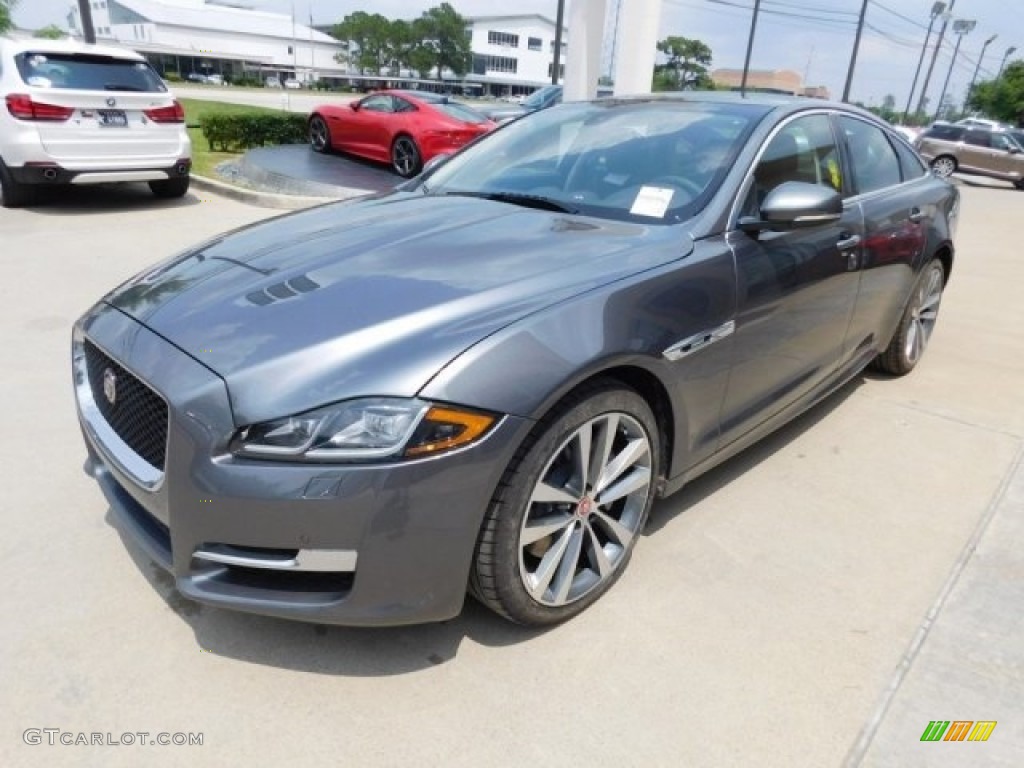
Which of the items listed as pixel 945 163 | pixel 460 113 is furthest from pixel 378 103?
pixel 945 163

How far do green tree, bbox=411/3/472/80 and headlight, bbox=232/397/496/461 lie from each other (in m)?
109

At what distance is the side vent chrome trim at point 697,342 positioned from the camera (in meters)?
2.31

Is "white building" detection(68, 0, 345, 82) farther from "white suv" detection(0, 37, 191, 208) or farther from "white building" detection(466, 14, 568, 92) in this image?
"white suv" detection(0, 37, 191, 208)

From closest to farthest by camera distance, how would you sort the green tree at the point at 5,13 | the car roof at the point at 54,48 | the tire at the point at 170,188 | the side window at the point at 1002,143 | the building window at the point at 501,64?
the car roof at the point at 54,48 < the tire at the point at 170,188 < the side window at the point at 1002,143 < the green tree at the point at 5,13 < the building window at the point at 501,64

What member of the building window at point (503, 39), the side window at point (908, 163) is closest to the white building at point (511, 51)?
the building window at point (503, 39)

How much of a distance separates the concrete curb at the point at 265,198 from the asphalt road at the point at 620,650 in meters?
5.70

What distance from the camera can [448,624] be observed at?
228cm

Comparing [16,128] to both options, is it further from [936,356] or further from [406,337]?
[936,356]

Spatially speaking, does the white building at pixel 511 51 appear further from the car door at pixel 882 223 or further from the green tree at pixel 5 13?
the car door at pixel 882 223

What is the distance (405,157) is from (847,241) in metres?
8.92

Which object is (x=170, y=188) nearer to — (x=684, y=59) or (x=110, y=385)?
(x=110, y=385)

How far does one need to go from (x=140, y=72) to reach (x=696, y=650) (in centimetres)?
848

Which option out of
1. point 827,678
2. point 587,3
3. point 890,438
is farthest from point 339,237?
point 587,3

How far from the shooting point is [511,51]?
107m
